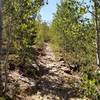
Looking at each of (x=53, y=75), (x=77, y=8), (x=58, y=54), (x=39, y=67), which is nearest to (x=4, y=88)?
(x=77, y=8)

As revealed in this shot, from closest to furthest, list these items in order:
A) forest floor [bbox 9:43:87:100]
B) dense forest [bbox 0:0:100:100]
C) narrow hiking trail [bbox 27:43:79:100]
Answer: dense forest [bbox 0:0:100:100] < forest floor [bbox 9:43:87:100] < narrow hiking trail [bbox 27:43:79:100]

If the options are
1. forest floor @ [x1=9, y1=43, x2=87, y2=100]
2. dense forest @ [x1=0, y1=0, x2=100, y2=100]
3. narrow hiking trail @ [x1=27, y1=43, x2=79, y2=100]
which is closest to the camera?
dense forest @ [x1=0, y1=0, x2=100, y2=100]

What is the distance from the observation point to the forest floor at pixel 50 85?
2541 cm

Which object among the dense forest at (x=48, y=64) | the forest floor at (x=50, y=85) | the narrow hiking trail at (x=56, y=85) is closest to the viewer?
the dense forest at (x=48, y=64)

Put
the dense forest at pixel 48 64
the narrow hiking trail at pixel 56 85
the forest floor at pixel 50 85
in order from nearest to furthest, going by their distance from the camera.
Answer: the dense forest at pixel 48 64 → the forest floor at pixel 50 85 → the narrow hiking trail at pixel 56 85

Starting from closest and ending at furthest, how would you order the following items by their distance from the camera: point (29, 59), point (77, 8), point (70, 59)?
1. point (77, 8)
2. point (29, 59)
3. point (70, 59)

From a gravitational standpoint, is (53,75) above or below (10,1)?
below

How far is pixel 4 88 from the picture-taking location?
22.1m

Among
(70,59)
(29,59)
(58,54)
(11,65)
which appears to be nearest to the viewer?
(11,65)

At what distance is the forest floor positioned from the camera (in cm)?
2541

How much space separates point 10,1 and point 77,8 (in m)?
→ 6.14

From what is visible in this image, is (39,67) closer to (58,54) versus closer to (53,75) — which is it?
(53,75)

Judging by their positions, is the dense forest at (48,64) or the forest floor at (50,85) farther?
the forest floor at (50,85)

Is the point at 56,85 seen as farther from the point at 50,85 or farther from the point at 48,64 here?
the point at 48,64
